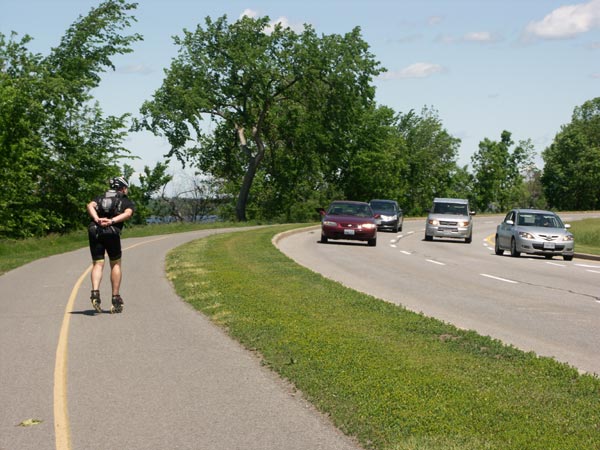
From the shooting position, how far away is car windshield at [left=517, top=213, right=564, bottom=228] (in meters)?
30.5

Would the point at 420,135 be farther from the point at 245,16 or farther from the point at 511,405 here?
the point at 511,405

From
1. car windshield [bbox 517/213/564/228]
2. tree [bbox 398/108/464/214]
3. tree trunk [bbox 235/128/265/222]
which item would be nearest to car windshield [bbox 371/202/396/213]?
tree trunk [bbox 235/128/265/222]

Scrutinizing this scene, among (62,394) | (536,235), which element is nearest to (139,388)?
(62,394)

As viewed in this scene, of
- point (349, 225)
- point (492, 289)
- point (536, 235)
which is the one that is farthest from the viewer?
point (349, 225)

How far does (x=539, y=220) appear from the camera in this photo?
1212 inches

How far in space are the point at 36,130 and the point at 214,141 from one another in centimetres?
3015

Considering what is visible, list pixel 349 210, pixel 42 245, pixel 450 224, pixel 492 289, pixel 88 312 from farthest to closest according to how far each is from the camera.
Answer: pixel 450 224 < pixel 349 210 < pixel 42 245 < pixel 492 289 < pixel 88 312

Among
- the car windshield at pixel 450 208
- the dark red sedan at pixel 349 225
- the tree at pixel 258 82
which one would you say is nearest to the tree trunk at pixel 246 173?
the tree at pixel 258 82

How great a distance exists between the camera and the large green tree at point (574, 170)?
128250 millimetres

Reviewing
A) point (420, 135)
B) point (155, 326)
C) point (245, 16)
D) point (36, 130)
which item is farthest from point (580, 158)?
point (155, 326)

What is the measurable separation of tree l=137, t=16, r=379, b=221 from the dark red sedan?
94.2ft

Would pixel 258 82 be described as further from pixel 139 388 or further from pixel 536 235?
pixel 139 388

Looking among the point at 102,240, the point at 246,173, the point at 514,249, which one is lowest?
the point at 514,249

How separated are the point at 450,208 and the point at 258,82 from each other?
26433 millimetres
